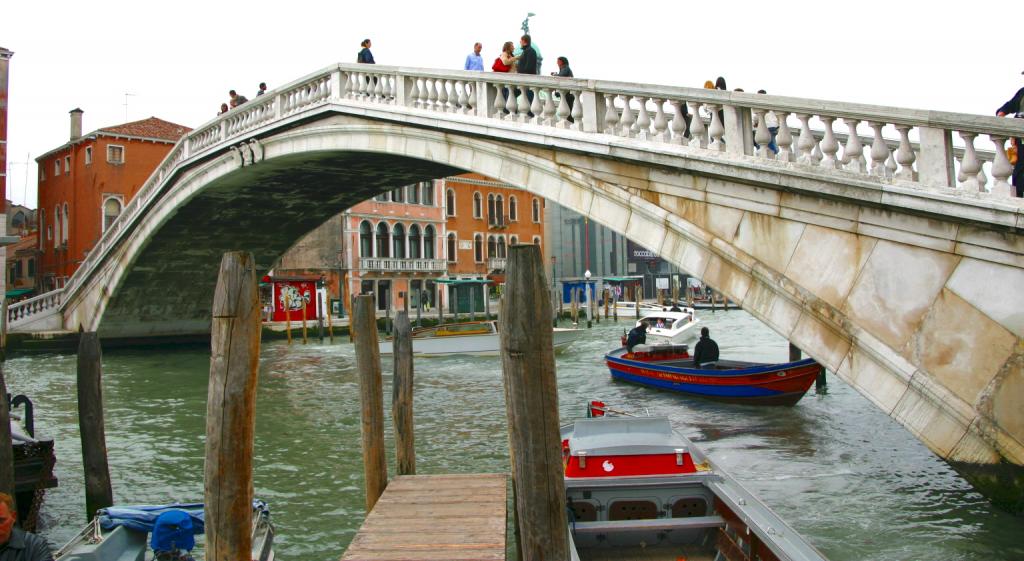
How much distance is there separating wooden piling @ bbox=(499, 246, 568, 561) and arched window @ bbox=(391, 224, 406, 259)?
880 inches

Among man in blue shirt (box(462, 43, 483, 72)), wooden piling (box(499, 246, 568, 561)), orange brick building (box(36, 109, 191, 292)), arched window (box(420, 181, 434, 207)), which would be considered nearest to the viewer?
wooden piling (box(499, 246, 568, 561))

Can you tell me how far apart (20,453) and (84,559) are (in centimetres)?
158

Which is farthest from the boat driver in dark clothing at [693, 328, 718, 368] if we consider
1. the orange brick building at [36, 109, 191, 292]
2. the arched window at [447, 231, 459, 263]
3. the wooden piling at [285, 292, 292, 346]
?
the arched window at [447, 231, 459, 263]

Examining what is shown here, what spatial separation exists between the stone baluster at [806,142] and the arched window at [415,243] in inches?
838

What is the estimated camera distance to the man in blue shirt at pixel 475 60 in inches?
314

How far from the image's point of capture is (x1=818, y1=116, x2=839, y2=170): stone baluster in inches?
165

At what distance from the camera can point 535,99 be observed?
6.45m

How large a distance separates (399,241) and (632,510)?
2153cm

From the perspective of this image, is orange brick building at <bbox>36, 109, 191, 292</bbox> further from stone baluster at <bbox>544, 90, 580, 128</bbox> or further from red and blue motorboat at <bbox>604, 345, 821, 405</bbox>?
stone baluster at <bbox>544, 90, 580, 128</bbox>

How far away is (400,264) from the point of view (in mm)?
24172

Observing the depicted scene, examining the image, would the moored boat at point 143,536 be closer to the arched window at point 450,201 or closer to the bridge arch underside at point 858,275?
the bridge arch underside at point 858,275

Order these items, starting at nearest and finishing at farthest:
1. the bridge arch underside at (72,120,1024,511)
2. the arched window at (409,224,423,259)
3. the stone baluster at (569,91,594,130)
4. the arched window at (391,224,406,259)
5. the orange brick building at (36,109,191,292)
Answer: the bridge arch underside at (72,120,1024,511) → the stone baluster at (569,91,594,130) → the orange brick building at (36,109,191,292) → the arched window at (391,224,406,259) → the arched window at (409,224,423,259)

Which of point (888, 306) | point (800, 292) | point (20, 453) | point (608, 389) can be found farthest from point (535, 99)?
point (608, 389)

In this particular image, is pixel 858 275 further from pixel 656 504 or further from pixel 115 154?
pixel 115 154
